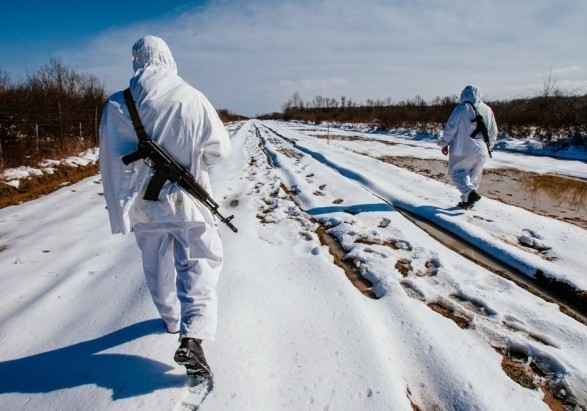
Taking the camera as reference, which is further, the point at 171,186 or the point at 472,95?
the point at 472,95

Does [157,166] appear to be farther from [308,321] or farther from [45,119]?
[45,119]

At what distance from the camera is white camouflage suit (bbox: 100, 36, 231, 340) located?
1.85m

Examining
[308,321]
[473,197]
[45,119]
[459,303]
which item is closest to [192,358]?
[308,321]

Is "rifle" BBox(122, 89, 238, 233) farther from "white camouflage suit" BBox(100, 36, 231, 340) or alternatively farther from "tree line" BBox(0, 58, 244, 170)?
"tree line" BBox(0, 58, 244, 170)

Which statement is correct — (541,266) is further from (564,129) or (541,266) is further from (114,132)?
(564,129)

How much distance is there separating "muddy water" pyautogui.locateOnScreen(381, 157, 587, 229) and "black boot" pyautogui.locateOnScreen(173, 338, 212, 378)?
17.5 feet

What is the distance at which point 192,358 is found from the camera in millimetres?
1828

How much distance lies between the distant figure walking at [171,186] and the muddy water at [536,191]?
5.17 metres

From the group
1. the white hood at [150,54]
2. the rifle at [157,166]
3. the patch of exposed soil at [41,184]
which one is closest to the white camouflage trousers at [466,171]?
the rifle at [157,166]

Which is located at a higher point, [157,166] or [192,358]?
[157,166]

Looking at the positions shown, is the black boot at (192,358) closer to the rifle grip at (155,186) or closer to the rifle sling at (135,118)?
the rifle grip at (155,186)

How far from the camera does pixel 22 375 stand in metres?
2.03

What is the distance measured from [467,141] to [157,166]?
5.01 meters

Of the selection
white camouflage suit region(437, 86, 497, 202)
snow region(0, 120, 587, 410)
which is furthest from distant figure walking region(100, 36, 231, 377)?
white camouflage suit region(437, 86, 497, 202)
